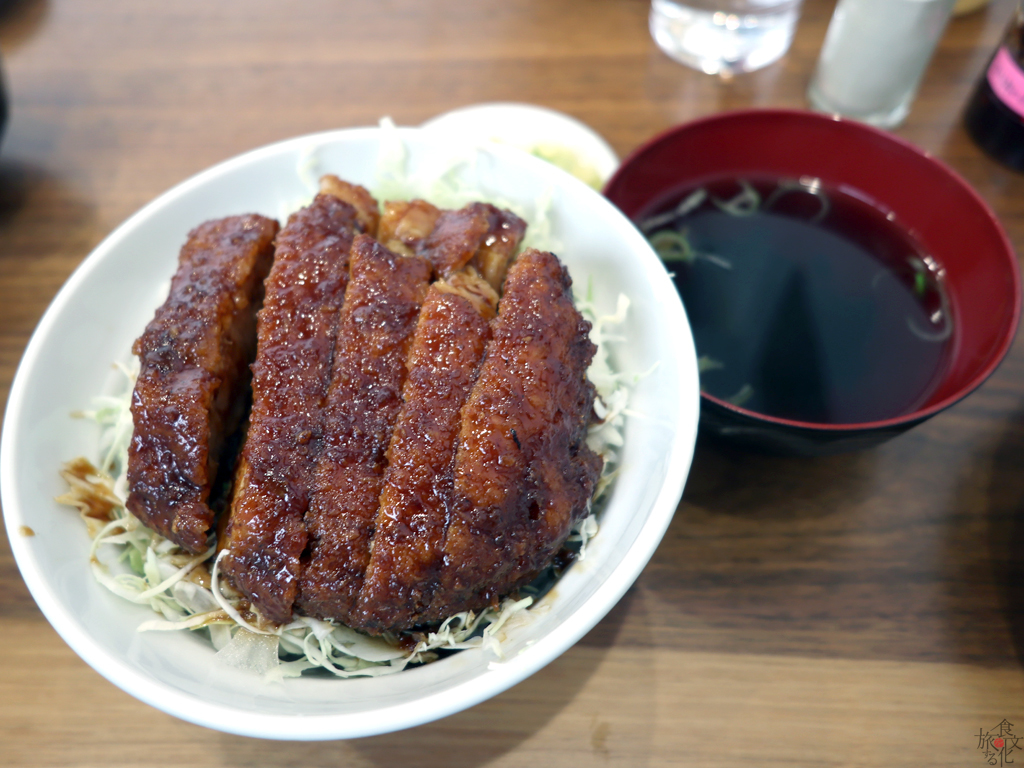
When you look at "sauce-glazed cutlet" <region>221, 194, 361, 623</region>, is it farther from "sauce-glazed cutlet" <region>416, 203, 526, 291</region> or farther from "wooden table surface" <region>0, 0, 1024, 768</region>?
"wooden table surface" <region>0, 0, 1024, 768</region>

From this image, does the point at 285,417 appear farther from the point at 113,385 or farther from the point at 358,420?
the point at 113,385

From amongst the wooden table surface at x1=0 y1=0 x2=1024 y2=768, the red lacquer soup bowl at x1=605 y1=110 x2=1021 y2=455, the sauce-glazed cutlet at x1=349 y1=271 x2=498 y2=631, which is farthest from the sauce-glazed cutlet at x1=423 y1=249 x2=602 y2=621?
the wooden table surface at x1=0 y1=0 x2=1024 y2=768

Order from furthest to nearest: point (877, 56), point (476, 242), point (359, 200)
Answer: point (877, 56) → point (359, 200) → point (476, 242)

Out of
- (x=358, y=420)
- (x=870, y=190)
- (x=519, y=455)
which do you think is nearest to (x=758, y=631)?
(x=519, y=455)

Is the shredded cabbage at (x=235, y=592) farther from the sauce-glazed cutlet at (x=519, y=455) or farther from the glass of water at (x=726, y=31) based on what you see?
the glass of water at (x=726, y=31)

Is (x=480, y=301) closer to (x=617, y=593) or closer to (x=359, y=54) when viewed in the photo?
(x=617, y=593)

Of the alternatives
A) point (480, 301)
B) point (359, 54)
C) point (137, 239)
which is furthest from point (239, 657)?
point (359, 54)
